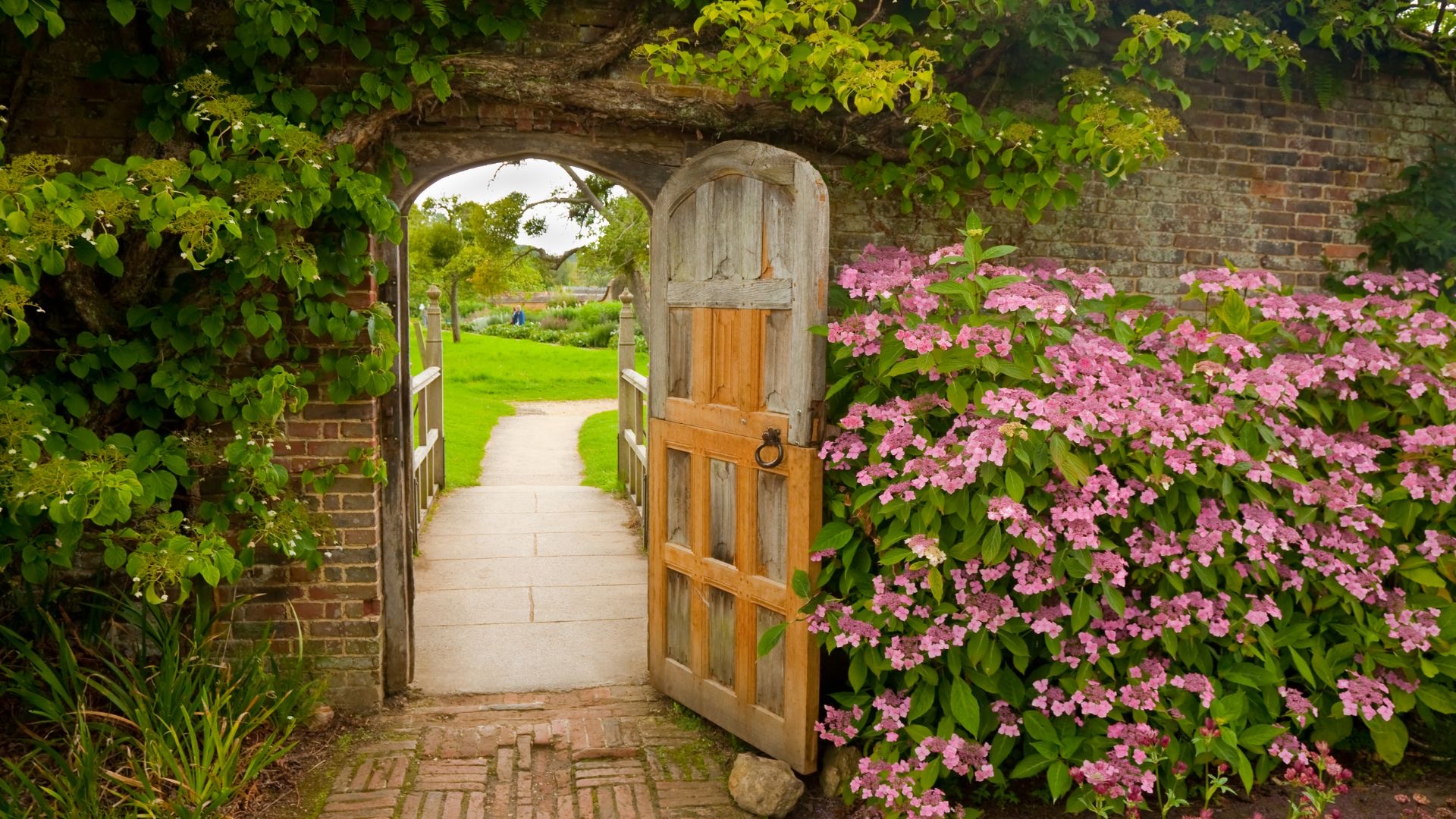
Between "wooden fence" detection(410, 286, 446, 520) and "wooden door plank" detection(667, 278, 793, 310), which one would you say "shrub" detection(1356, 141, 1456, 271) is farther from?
"wooden fence" detection(410, 286, 446, 520)

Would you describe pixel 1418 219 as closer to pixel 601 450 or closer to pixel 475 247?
pixel 601 450

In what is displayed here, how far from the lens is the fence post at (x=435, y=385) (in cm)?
863

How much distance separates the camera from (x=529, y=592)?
606cm

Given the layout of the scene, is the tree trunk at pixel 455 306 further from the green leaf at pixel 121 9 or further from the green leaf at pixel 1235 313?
the green leaf at pixel 1235 313

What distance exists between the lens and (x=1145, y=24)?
416 centimetres

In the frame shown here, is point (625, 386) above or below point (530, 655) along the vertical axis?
above

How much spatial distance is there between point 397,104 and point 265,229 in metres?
0.75

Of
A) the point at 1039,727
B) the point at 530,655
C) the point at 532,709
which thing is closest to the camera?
the point at 1039,727

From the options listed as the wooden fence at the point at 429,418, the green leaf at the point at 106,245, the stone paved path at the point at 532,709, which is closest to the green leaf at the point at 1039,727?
the stone paved path at the point at 532,709

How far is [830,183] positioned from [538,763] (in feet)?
9.17

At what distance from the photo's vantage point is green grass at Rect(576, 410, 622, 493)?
385 inches

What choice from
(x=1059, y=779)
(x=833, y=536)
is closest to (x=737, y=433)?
(x=833, y=536)

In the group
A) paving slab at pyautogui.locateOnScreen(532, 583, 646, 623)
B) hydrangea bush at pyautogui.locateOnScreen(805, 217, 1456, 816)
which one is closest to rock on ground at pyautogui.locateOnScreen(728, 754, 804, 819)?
hydrangea bush at pyautogui.locateOnScreen(805, 217, 1456, 816)

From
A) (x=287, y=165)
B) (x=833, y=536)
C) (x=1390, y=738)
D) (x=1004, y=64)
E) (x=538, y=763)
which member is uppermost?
(x=1004, y=64)
